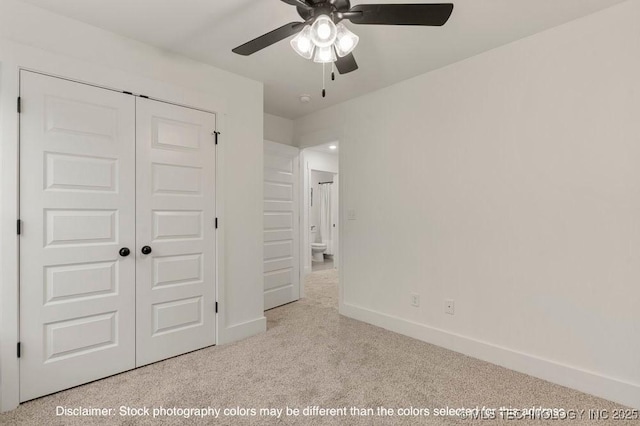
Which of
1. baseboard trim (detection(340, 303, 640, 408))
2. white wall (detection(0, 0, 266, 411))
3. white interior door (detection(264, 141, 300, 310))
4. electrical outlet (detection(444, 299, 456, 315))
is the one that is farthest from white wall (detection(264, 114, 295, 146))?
electrical outlet (detection(444, 299, 456, 315))

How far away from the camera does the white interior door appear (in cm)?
389

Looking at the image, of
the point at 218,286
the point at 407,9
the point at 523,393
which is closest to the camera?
the point at 407,9

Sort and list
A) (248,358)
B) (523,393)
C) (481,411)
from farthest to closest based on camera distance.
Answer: (248,358)
(523,393)
(481,411)

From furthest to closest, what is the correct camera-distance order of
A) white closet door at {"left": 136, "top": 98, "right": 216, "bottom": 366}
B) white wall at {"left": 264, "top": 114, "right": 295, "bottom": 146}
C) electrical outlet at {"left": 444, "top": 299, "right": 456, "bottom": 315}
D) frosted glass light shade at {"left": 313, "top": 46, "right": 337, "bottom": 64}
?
white wall at {"left": 264, "top": 114, "right": 295, "bottom": 146} → electrical outlet at {"left": 444, "top": 299, "right": 456, "bottom": 315} → white closet door at {"left": 136, "top": 98, "right": 216, "bottom": 366} → frosted glass light shade at {"left": 313, "top": 46, "right": 337, "bottom": 64}

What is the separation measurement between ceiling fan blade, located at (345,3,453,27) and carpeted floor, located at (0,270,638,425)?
6.91ft

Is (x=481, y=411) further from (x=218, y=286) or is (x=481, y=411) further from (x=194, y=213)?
(x=194, y=213)

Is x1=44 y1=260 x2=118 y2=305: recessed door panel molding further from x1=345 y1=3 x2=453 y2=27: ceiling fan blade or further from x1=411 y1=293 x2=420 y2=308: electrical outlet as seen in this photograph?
x1=411 y1=293 x2=420 y2=308: electrical outlet

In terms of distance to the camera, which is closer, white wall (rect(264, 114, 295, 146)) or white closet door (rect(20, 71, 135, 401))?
white closet door (rect(20, 71, 135, 401))

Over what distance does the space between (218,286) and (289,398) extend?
1213mm

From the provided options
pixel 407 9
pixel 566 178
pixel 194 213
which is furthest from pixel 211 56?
pixel 566 178

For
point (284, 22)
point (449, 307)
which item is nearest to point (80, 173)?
A: point (284, 22)

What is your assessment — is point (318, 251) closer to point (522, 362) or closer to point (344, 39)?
point (522, 362)

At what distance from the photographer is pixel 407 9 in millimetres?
1372

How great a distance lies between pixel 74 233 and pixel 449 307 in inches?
117
